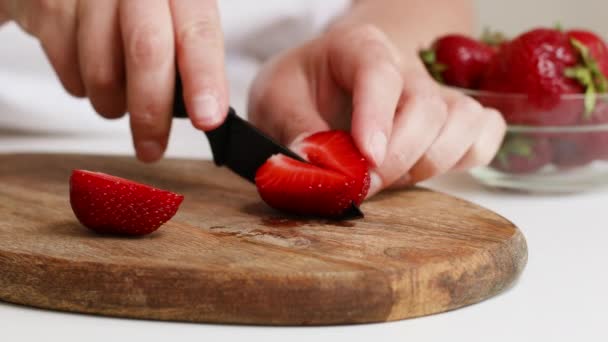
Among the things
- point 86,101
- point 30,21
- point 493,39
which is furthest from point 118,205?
point 86,101

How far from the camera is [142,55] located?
98 cm

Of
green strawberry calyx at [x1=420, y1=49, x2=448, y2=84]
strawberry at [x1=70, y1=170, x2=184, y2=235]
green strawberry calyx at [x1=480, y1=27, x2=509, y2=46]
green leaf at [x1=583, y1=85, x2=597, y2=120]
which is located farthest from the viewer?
green strawberry calyx at [x1=480, y1=27, x2=509, y2=46]

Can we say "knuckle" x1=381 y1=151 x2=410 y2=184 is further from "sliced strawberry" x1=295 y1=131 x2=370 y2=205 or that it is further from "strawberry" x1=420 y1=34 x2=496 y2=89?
"strawberry" x1=420 y1=34 x2=496 y2=89

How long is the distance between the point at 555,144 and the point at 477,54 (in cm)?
17

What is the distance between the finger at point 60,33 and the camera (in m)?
1.06

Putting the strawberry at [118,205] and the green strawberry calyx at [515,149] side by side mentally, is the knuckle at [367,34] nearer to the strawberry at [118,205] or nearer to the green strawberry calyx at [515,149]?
the green strawberry calyx at [515,149]

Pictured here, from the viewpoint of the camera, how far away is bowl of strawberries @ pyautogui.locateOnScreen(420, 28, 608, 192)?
3.91ft

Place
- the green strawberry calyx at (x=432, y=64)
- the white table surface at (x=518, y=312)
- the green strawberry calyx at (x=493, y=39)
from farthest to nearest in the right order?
the green strawberry calyx at (x=493, y=39)
the green strawberry calyx at (x=432, y=64)
the white table surface at (x=518, y=312)

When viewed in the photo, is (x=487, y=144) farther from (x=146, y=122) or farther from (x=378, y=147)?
(x=146, y=122)

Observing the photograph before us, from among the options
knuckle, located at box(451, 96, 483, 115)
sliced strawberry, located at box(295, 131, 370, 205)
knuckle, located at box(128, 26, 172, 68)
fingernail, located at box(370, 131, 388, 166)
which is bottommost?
sliced strawberry, located at box(295, 131, 370, 205)

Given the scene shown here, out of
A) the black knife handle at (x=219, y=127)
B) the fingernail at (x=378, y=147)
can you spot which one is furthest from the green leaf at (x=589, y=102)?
the black knife handle at (x=219, y=127)

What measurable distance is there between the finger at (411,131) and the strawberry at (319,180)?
6cm

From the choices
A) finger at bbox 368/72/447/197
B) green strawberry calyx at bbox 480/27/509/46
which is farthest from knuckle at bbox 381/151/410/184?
green strawberry calyx at bbox 480/27/509/46

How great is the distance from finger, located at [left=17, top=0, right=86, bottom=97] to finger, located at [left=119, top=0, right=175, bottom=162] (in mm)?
86
